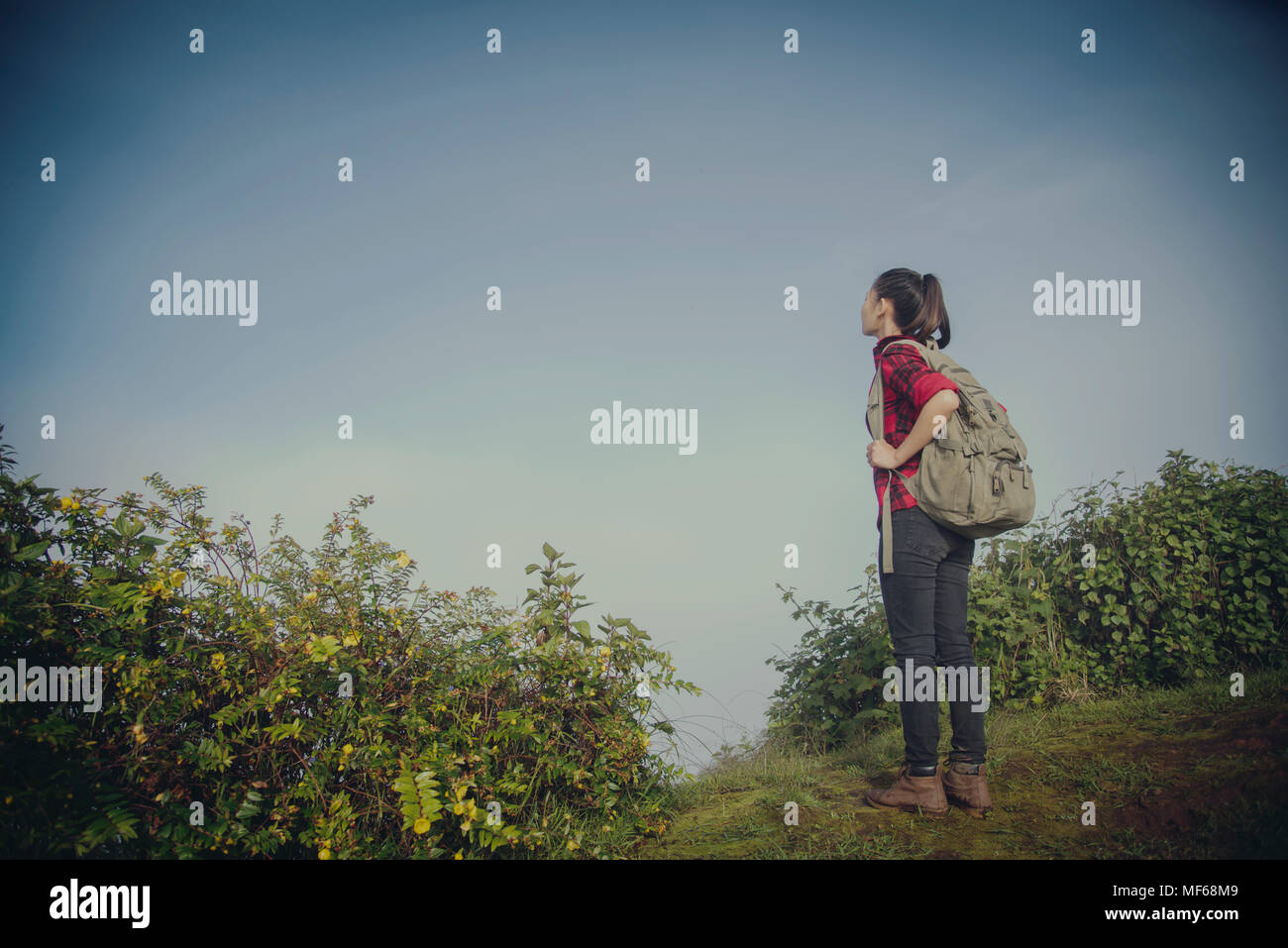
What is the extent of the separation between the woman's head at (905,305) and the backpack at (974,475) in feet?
1.15

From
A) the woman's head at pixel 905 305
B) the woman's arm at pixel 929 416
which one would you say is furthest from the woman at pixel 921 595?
the woman's head at pixel 905 305

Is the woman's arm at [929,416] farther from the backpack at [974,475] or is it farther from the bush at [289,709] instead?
the bush at [289,709]

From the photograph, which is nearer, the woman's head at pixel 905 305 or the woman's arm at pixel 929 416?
the woman's arm at pixel 929 416

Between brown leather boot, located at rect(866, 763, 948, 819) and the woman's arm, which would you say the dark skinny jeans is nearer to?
brown leather boot, located at rect(866, 763, 948, 819)

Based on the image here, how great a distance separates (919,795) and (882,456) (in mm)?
1633

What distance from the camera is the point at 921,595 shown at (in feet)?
11.5

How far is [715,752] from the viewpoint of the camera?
482 centimetres

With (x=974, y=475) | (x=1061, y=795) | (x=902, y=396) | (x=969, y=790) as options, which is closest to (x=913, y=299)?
(x=902, y=396)

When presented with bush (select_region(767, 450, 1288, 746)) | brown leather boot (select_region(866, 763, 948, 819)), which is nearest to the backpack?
brown leather boot (select_region(866, 763, 948, 819))

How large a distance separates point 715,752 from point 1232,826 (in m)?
2.64

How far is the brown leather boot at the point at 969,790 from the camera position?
358 centimetres

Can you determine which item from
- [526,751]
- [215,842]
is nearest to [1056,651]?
[526,751]

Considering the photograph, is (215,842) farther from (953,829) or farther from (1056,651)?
(1056,651)

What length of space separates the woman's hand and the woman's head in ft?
2.08
